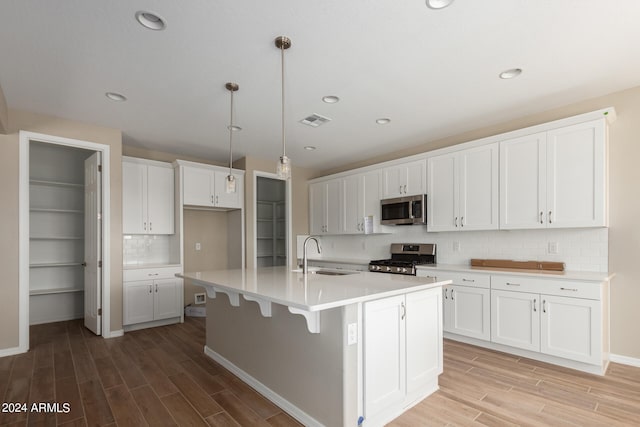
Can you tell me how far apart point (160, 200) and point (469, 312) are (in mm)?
4327

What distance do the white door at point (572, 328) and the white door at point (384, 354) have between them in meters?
1.75

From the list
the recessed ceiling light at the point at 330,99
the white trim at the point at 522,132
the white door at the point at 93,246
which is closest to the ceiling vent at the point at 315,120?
the recessed ceiling light at the point at 330,99

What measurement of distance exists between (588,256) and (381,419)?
2749mm

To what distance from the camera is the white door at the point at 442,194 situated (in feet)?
13.7

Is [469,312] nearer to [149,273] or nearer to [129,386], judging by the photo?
[129,386]

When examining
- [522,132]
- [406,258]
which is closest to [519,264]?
[522,132]

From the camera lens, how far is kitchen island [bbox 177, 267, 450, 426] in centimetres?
195

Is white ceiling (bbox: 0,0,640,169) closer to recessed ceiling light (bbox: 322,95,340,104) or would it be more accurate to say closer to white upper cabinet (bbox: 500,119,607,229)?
recessed ceiling light (bbox: 322,95,340,104)

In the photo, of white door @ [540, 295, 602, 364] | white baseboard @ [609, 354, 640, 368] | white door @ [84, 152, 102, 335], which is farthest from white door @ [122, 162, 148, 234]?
white baseboard @ [609, 354, 640, 368]

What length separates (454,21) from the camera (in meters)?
2.10

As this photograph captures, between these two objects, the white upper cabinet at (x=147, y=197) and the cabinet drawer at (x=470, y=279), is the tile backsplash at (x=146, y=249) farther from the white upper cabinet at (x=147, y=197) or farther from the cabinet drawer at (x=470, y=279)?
the cabinet drawer at (x=470, y=279)

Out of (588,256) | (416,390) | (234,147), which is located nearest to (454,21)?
(416,390)

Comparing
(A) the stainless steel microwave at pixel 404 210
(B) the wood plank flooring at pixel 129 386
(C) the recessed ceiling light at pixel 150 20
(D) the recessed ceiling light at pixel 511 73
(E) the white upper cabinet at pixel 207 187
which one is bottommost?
(B) the wood plank flooring at pixel 129 386

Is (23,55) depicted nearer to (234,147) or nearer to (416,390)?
(234,147)
